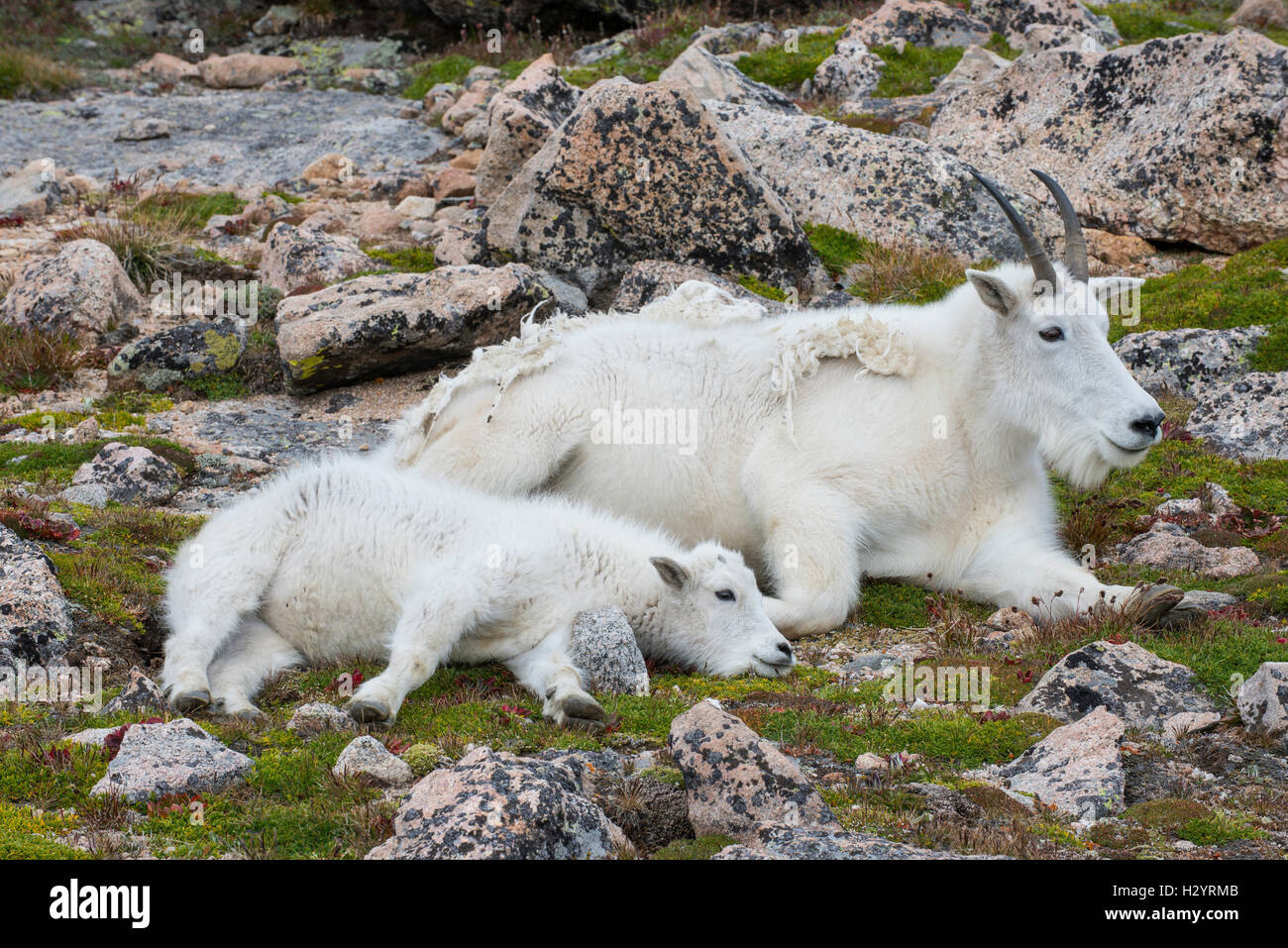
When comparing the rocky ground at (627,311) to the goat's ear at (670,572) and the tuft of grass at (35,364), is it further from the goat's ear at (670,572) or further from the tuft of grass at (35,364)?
the goat's ear at (670,572)

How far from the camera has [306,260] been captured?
15398 mm

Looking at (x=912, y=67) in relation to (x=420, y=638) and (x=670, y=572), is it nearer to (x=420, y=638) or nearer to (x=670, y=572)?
(x=670, y=572)

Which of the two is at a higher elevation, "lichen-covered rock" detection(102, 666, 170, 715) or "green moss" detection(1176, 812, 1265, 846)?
"green moss" detection(1176, 812, 1265, 846)

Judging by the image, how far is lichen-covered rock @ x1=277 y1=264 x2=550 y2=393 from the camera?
12.7 m

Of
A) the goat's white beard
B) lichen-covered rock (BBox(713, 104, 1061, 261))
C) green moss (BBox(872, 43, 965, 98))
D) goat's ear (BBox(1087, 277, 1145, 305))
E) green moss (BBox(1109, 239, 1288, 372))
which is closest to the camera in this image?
the goat's white beard

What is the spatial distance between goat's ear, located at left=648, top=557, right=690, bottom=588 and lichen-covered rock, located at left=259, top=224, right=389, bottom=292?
352 inches

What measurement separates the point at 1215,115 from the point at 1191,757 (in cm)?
1348

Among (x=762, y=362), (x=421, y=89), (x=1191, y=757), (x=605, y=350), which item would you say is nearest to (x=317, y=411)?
(x=605, y=350)

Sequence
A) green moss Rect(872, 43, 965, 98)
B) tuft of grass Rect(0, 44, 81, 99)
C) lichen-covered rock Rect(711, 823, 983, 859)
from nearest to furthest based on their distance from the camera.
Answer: lichen-covered rock Rect(711, 823, 983, 859) < green moss Rect(872, 43, 965, 98) < tuft of grass Rect(0, 44, 81, 99)

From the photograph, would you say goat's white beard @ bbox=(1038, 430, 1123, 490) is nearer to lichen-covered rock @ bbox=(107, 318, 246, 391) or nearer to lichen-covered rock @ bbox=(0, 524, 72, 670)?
lichen-covered rock @ bbox=(0, 524, 72, 670)

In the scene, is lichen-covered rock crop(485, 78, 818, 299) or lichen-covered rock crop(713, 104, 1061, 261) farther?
lichen-covered rock crop(713, 104, 1061, 261)

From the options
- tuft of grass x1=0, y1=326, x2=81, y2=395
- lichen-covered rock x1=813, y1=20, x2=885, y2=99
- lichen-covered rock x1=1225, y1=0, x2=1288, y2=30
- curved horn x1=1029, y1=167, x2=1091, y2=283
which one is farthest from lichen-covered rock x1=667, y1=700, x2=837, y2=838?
lichen-covered rock x1=1225, y1=0, x2=1288, y2=30

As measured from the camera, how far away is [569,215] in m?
14.5

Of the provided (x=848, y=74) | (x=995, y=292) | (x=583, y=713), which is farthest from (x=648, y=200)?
(x=848, y=74)
